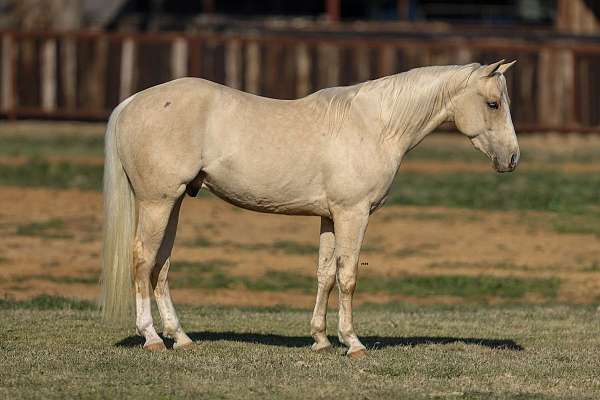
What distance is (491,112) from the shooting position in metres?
9.55

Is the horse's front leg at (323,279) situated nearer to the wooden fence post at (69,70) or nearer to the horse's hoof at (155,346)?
the horse's hoof at (155,346)

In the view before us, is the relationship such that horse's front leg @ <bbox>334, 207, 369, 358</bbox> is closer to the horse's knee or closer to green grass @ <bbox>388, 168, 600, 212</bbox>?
the horse's knee

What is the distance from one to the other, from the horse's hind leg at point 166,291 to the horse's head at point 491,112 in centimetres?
218

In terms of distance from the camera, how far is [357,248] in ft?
31.0

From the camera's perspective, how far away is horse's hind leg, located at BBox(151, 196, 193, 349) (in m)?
9.57

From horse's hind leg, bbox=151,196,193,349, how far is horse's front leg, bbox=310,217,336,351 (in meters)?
0.92

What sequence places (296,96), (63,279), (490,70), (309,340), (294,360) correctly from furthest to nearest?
(296,96) → (63,279) → (309,340) → (490,70) → (294,360)

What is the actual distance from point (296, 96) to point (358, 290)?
506 inches

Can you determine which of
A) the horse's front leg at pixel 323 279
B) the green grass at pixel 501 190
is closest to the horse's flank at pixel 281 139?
the horse's front leg at pixel 323 279

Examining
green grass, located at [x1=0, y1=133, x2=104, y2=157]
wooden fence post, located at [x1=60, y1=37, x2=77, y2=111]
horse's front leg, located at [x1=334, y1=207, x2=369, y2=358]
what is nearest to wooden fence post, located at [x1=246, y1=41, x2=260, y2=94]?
green grass, located at [x1=0, y1=133, x2=104, y2=157]

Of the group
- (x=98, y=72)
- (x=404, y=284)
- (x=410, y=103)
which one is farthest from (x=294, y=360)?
(x=98, y=72)

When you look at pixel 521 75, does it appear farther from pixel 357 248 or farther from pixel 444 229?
pixel 357 248

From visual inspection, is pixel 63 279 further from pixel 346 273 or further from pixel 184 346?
pixel 346 273

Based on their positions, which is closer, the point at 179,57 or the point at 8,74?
the point at 179,57
